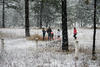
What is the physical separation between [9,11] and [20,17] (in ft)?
20.4

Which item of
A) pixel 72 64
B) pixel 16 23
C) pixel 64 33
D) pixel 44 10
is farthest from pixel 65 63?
pixel 16 23

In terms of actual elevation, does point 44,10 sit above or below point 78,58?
above

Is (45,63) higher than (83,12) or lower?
lower

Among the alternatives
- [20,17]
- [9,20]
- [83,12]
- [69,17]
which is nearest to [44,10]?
[69,17]

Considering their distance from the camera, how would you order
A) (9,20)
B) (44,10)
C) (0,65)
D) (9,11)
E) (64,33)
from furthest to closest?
(9,20), (9,11), (44,10), (64,33), (0,65)

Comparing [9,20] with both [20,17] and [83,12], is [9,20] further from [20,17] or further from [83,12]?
[83,12]

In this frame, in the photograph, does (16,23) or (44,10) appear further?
(16,23)

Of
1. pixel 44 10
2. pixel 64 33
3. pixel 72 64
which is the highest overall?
pixel 44 10

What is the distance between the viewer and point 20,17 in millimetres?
79688

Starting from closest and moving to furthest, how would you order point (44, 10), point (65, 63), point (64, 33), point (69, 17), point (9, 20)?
point (65, 63) → point (64, 33) → point (44, 10) → point (69, 17) → point (9, 20)

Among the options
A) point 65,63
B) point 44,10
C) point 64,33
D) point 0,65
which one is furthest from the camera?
point 44,10

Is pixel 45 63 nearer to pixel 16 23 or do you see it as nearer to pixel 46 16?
pixel 46 16

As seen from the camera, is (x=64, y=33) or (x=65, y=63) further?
(x=64, y=33)

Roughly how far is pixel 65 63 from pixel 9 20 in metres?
83.5
